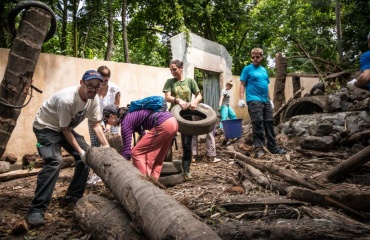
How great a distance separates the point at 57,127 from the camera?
13.2 feet

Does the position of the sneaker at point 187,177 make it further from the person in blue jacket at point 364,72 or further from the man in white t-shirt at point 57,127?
the person in blue jacket at point 364,72

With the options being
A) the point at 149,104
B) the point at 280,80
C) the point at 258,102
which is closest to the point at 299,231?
the point at 149,104

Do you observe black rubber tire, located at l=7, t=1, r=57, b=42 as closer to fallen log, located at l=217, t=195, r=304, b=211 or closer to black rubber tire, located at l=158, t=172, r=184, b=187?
black rubber tire, located at l=158, t=172, r=184, b=187

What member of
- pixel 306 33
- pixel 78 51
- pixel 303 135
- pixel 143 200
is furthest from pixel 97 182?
pixel 306 33

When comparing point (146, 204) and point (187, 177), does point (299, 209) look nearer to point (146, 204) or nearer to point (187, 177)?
point (146, 204)

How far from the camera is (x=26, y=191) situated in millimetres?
5402

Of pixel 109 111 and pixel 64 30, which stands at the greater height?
pixel 64 30

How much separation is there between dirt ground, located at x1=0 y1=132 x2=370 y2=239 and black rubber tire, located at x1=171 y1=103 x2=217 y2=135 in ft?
2.52

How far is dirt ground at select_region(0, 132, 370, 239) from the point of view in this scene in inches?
138

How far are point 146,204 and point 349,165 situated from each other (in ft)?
9.03

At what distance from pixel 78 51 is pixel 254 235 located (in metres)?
10.00

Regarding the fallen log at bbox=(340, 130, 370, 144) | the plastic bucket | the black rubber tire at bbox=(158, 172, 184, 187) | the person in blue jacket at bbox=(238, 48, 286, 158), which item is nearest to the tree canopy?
the plastic bucket

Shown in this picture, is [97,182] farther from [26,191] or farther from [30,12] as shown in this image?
[30,12]

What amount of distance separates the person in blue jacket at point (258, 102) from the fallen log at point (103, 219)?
151 inches
